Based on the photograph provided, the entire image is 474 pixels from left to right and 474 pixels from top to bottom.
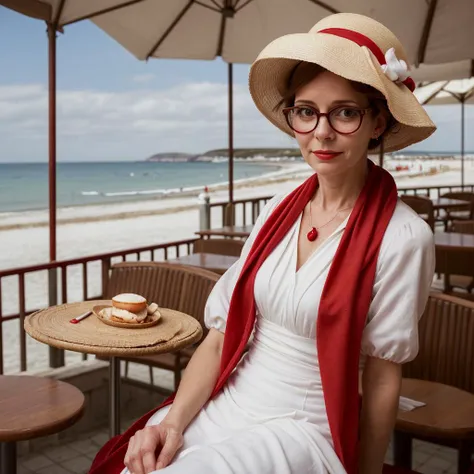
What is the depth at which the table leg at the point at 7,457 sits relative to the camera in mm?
2025

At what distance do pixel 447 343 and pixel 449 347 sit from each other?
16 mm

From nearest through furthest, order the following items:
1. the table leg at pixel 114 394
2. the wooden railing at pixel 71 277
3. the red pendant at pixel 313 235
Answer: the red pendant at pixel 313 235 < the table leg at pixel 114 394 < the wooden railing at pixel 71 277

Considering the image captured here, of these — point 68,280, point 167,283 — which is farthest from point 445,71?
point 68,280

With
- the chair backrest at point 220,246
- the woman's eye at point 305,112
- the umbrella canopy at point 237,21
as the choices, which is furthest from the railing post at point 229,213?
the woman's eye at point 305,112

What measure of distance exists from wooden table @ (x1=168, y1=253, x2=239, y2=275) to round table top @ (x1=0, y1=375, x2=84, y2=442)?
1.59 metres

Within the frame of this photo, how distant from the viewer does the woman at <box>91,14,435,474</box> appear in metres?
1.35

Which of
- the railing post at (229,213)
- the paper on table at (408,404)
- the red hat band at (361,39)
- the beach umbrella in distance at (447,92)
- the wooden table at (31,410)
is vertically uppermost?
the beach umbrella in distance at (447,92)

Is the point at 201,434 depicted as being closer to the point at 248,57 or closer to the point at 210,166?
the point at 248,57

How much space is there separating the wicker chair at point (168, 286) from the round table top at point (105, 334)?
1.76ft

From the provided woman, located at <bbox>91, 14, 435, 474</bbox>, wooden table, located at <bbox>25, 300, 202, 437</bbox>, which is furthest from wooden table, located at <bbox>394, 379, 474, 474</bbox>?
wooden table, located at <bbox>25, 300, 202, 437</bbox>

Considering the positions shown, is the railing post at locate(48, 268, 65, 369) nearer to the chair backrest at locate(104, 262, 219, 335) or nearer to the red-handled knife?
the chair backrest at locate(104, 262, 219, 335)

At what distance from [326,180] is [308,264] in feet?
0.75

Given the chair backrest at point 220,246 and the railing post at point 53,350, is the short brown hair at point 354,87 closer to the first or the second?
the railing post at point 53,350

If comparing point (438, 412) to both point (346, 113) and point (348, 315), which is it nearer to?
point (348, 315)
